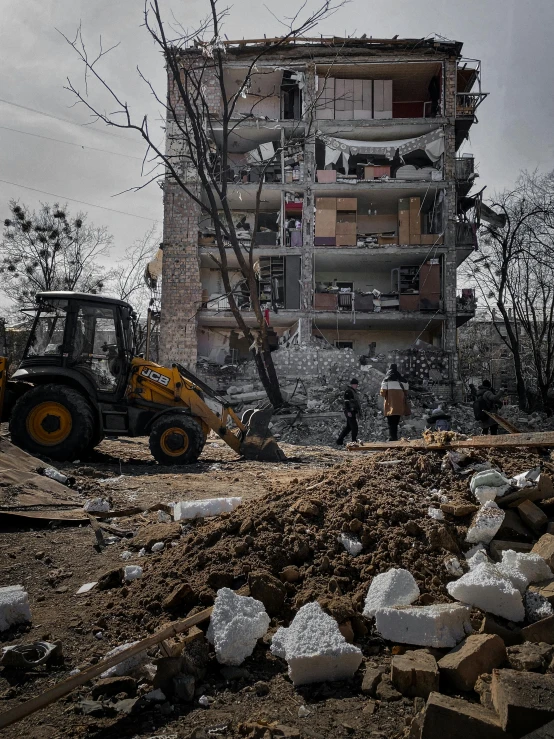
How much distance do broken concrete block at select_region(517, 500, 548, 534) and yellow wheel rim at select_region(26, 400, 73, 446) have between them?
7.32 m

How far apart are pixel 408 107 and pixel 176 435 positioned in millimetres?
22985

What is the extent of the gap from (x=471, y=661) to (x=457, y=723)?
0.44 m

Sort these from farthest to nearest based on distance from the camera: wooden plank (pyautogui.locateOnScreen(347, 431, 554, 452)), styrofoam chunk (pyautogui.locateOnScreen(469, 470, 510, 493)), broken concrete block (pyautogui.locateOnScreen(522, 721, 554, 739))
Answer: wooden plank (pyautogui.locateOnScreen(347, 431, 554, 452)) < styrofoam chunk (pyautogui.locateOnScreen(469, 470, 510, 493)) < broken concrete block (pyautogui.locateOnScreen(522, 721, 554, 739))

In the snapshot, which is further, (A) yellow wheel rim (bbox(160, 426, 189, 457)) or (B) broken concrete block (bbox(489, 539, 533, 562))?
(A) yellow wheel rim (bbox(160, 426, 189, 457))

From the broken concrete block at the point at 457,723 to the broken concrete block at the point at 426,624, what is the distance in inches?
24.4

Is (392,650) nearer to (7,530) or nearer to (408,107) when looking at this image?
(7,530)

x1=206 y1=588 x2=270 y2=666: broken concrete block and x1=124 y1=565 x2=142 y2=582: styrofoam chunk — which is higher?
x1=206 y1=588 x2=270 y2=666: broken concrete block

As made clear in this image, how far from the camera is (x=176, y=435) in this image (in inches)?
386

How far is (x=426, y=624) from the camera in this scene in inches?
111

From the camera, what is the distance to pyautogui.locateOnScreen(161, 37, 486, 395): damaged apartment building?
79.2 feet

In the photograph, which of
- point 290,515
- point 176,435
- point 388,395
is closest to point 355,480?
point 290,515

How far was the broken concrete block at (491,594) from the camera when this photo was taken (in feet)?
9.78

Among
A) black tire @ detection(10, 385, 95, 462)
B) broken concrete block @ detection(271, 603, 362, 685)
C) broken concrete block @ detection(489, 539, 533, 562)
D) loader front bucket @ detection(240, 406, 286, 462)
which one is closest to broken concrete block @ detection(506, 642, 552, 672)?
broken concrete block @ detection(271, 603, 362, 685)

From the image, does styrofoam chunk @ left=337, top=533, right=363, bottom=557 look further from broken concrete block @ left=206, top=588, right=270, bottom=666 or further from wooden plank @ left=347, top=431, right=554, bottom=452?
wooden plank @ left=347, top=431, right=554, bottom=452
